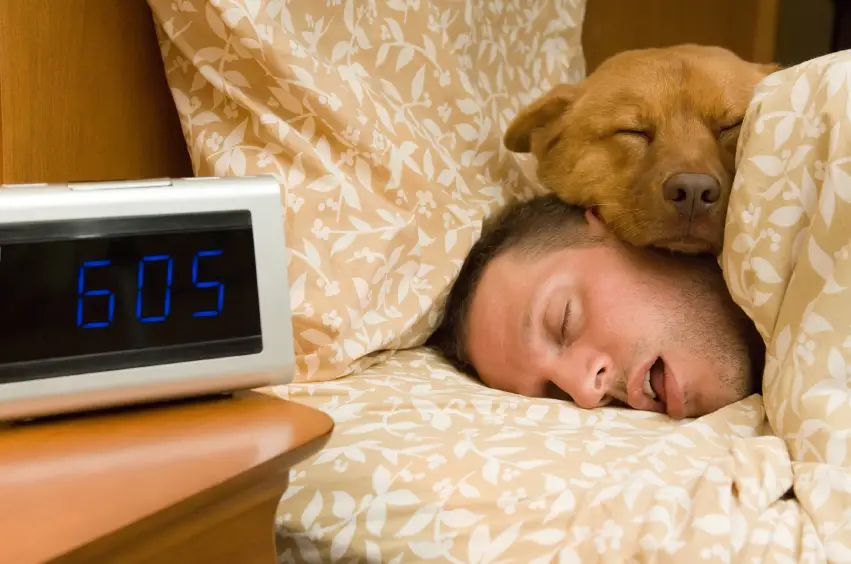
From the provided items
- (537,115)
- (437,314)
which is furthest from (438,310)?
(537,115)

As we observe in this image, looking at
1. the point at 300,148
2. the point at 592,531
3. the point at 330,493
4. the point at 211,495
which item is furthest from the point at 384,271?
the point at 211,495

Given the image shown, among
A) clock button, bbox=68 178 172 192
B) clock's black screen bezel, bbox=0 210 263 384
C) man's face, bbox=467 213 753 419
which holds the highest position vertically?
clock button, bbox=68 178 172 192

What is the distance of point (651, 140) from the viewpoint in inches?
47.9

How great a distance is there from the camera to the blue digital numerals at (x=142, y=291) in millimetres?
578

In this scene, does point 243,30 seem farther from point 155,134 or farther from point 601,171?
point 601,171

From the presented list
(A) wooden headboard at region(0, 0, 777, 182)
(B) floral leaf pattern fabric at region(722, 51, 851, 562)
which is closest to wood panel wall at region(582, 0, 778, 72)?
(B) floral leaf pattern fabric at region(722, 51, 851, 562)

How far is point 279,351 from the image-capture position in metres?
0.64

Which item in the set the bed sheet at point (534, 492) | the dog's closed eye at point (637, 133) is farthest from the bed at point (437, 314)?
the dog's closed eye at point (637, 133)

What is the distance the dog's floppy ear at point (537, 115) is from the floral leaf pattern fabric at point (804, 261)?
367 millimetres

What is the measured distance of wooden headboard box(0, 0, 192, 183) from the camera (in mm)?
846

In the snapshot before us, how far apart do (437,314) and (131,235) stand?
2.16 ft

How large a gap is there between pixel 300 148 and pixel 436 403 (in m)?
0.37

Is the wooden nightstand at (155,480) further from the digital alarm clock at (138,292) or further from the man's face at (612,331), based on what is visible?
the man's face at (612,331)

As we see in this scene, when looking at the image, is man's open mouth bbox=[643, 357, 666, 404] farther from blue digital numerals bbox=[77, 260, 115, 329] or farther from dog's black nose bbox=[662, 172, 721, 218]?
blue digital numerals bbox=[77, 260, 115, 329]
